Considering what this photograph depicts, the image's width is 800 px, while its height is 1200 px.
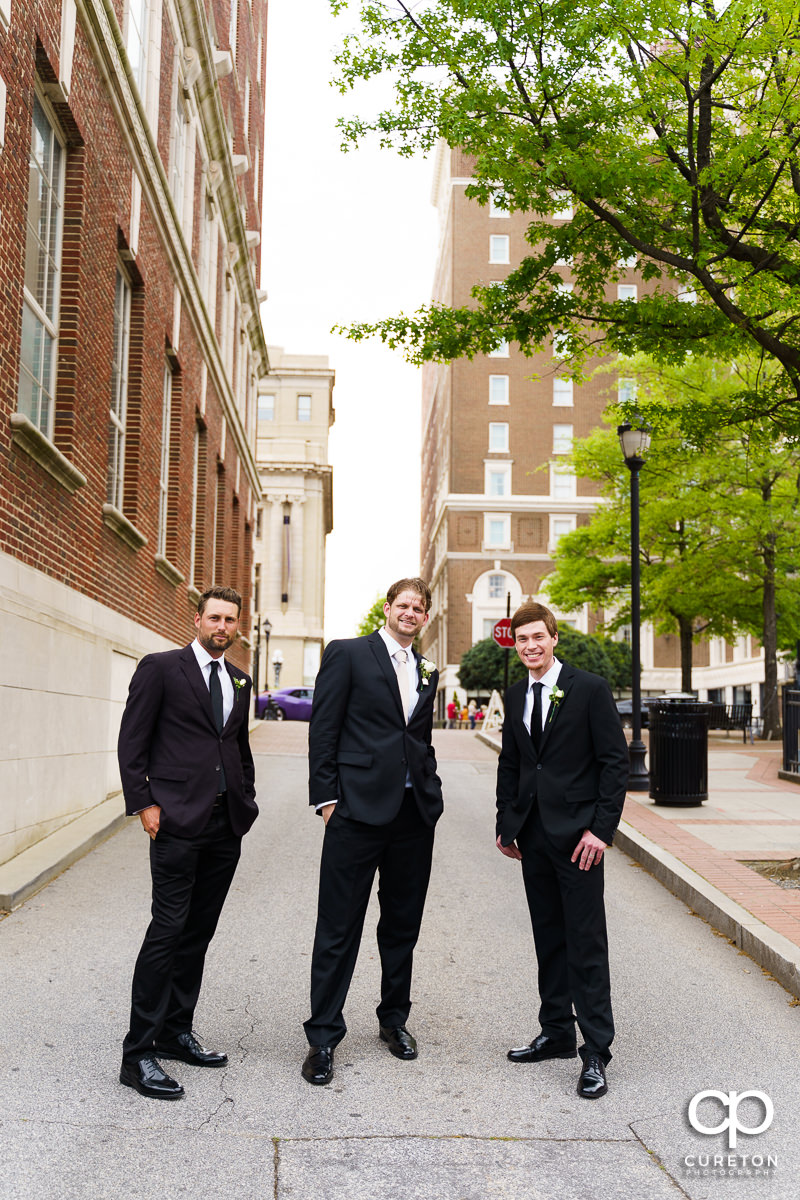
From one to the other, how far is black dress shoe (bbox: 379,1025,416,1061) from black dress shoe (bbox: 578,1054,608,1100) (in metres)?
0.76

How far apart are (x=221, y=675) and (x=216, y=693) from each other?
0.09 m

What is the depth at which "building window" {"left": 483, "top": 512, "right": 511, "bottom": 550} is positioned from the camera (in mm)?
74375

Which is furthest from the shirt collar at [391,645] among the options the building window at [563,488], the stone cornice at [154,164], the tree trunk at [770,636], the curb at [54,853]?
the building window at [563,488]

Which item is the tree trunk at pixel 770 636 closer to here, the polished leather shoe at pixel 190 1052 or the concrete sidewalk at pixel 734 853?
the concrete sidewalk at pixel 734 853

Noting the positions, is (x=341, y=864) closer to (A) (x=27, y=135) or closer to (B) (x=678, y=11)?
(A) (x=27, y=135)

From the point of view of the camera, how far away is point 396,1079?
4766 mm

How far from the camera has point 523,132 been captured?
37.0ft

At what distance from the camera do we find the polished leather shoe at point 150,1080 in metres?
4.44

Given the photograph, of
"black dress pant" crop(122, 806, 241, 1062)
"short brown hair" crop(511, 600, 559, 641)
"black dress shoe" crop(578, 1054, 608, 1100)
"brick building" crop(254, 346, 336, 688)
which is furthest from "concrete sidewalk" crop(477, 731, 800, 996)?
"brick building" crop(254, 346, 336, 688)

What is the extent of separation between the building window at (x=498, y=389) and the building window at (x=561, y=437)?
3.82 metres

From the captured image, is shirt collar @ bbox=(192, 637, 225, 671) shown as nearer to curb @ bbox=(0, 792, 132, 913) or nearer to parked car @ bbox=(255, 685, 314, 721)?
curb @ bbox=(0, 792, 132, 913)

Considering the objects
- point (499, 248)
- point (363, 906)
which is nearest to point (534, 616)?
point (363, 906)

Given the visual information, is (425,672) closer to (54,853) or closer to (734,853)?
(54,853)

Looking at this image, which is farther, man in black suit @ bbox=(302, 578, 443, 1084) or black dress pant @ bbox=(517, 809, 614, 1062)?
man in black suit @ bbox=(302, 578, 443, 1084)
